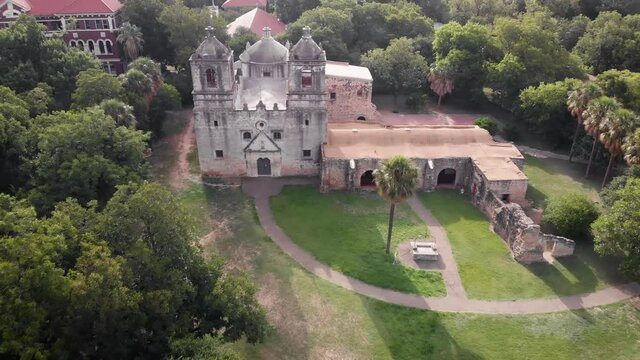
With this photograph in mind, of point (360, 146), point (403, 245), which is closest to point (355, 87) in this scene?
point (360, 146)

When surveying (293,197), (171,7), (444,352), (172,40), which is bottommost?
(444,352)

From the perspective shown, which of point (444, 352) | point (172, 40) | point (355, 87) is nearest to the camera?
point (444, 352)

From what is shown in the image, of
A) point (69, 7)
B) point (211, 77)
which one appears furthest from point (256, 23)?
point (211, 77)

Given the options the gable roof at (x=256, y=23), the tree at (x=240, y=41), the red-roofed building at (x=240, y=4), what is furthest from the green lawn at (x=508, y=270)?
the red-roofed building at (x=240, y=4)

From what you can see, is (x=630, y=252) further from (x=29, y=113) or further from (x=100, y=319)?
(x=29, y=113)

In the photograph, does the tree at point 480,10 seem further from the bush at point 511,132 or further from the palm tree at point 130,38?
the palm tree at point 130,38

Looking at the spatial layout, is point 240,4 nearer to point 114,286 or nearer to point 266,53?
point 266,53
